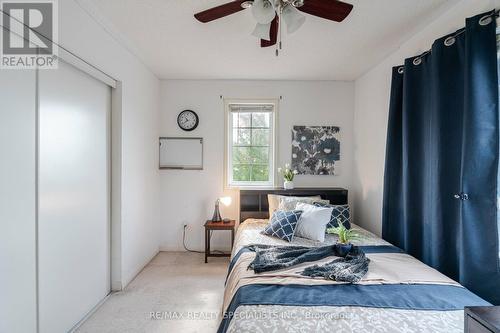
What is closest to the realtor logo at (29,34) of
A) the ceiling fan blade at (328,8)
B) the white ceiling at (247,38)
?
the white ceiling at (247,38)

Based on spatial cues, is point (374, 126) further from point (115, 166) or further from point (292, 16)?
point (115, 166)

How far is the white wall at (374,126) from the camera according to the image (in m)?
2.26

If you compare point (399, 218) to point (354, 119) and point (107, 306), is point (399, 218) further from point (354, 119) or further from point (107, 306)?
point (107, 306)

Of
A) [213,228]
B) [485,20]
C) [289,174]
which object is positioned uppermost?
[485,20]

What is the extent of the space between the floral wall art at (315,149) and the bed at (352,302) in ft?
6.00

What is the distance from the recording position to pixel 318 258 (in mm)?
1934

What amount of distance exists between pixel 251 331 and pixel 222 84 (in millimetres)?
3150

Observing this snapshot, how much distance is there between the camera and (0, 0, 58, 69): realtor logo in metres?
1.38

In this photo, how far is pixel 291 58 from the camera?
9.27 ft

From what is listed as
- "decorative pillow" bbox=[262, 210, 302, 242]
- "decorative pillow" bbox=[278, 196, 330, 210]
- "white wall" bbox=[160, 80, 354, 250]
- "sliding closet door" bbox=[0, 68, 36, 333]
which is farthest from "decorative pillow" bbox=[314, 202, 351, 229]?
"sliding closet door" bbox=[0, 68, 36, 333]

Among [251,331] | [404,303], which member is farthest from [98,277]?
[404,303]

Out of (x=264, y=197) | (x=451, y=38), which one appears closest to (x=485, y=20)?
(x=451, y=38)

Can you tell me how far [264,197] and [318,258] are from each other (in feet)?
5.27

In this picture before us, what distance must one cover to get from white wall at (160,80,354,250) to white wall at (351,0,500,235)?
0.69ft
